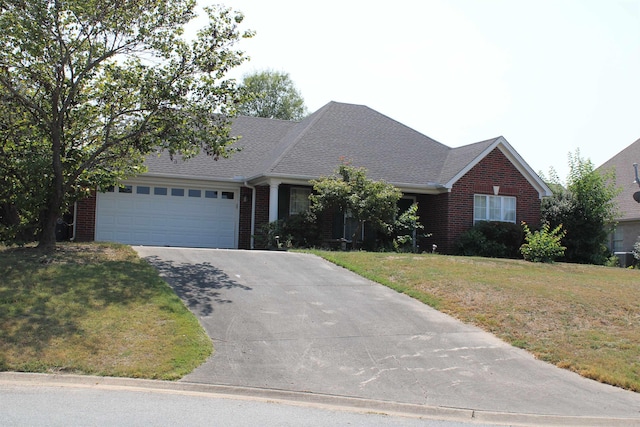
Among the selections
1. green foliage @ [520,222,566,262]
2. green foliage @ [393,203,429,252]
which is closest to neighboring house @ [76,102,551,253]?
green foliage @ [393,203,429,252]

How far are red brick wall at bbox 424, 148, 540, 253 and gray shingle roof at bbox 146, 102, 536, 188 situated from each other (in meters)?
0.59

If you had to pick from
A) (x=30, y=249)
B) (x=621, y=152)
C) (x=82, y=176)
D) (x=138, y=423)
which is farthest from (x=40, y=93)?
(x=621, y=152)

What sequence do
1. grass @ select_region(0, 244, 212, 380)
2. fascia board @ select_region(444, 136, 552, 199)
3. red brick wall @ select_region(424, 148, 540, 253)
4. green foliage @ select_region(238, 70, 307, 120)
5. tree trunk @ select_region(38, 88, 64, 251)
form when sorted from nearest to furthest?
grass @ select_region(0, 244, 212, 380)
tree trunk @ select_region(38, 88, 64, 251)
red brick wall @ select_region(424, 148, 540, 253)
fascia board @ select_region(444, 136, 552, 199)
green foliage @ select_region(238, 70, 307, 120)

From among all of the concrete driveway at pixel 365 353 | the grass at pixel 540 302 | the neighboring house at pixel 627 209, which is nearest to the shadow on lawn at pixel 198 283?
the concrete driveway at pixel 365 353

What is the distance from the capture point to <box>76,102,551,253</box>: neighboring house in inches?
796

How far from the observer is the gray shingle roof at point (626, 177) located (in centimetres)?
2667

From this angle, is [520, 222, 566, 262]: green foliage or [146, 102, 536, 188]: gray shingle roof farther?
[146, 102, 536, 188]: gray shingle roof

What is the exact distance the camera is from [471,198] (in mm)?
21875

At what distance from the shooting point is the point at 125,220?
20.2m

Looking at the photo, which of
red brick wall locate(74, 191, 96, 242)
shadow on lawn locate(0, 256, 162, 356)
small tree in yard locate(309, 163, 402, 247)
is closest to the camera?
shadow on lawn locate(0, 256, 162, 356)

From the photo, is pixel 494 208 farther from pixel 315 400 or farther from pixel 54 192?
pixel 315 400

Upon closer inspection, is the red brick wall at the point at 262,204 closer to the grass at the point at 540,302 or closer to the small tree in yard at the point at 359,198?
the small tree in yard at the point at 359,198

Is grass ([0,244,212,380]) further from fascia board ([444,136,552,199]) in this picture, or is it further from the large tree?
fascia board ([444,136,552,199])

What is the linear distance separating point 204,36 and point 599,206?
16768 millimetres
